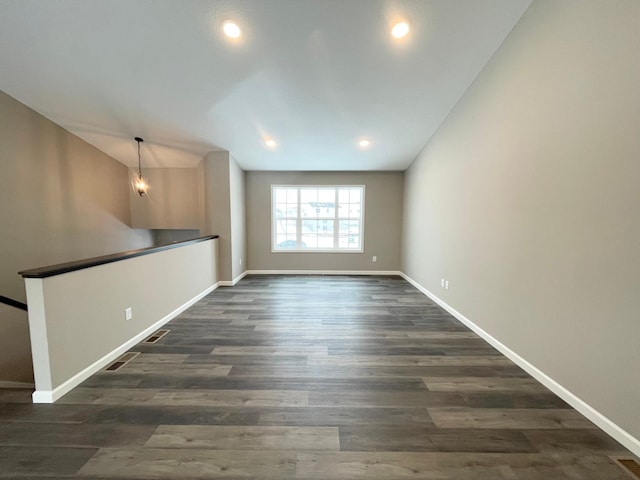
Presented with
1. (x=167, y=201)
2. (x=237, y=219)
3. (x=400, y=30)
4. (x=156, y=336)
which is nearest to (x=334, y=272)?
(x=237, y=219)

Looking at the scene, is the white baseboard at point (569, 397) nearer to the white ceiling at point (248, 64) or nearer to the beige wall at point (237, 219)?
the white ceiling at point (248, 64)

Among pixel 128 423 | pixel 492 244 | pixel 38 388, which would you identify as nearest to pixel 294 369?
pixel 128 423

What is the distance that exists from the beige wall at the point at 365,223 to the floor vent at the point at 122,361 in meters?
3.39

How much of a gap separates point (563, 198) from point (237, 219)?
15.6ft

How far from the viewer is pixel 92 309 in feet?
6.69

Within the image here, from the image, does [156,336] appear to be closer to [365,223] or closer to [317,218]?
[317,218]

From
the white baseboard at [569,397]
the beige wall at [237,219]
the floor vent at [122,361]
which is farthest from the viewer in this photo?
the beige wall at [237,219]

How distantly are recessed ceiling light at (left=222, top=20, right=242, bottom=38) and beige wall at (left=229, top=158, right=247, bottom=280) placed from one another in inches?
95.1

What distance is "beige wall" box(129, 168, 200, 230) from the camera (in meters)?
5.16

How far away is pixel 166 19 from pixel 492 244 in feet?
12.6

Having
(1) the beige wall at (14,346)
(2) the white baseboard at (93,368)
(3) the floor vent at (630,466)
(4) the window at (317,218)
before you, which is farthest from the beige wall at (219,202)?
(3) the floor vent at (630,466)

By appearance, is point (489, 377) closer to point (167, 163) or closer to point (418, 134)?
point (418, 134)

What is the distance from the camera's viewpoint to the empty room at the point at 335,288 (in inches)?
55.6

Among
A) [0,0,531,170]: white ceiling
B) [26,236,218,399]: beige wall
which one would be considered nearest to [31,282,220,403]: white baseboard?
[26,236,218,399]: beige wall
